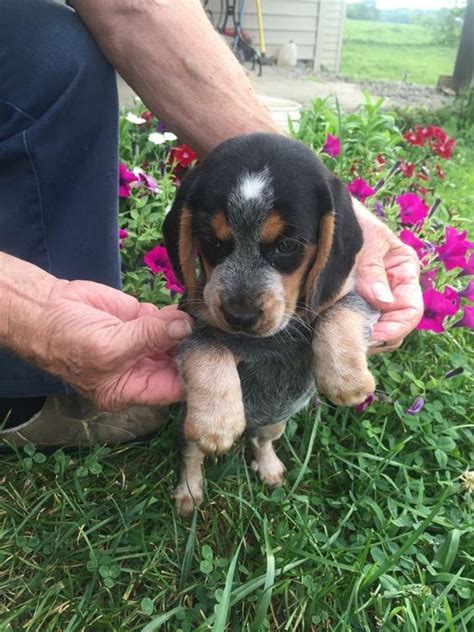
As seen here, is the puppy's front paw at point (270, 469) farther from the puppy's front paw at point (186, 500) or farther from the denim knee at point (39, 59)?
the denim knee at point (39, 59)

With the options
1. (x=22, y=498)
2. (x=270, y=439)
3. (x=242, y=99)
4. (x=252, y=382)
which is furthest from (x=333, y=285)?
(x=22, y=498)

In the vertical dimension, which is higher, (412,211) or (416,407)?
(412,211)

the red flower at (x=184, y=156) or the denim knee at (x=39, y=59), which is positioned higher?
the denim knee at (x=39, y=59)

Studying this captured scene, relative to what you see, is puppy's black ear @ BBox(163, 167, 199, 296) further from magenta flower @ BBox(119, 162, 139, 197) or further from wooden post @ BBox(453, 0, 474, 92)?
wooden post @ BBox(453, 0, 474, 92)

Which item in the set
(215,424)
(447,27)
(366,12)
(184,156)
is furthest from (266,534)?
(366,12)

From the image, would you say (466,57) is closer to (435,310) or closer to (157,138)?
(157,138)

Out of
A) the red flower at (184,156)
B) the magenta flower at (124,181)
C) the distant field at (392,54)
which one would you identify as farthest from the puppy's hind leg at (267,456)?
the distant field at (392,54)

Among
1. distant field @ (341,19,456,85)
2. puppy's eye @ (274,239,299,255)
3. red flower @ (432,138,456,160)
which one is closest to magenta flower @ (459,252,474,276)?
puppy's eye @ (274,239,299,255)
